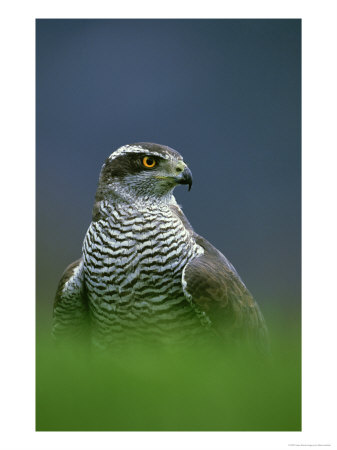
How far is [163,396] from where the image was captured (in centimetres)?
312

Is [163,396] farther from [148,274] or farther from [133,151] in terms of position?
[133,151]

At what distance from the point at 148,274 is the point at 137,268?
0.08 meters

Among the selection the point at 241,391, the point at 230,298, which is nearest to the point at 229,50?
the point at 230,298

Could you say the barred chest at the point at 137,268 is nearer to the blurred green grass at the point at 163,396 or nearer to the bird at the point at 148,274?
the bird at the point at 148,274

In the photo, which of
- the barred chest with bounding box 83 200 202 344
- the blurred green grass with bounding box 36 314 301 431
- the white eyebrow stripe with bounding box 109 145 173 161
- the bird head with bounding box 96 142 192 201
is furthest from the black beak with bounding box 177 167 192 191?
the blurred green grass with bounding box 36 314 301 431

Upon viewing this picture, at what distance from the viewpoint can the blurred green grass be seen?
3.11 m

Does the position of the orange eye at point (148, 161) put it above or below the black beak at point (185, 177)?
above

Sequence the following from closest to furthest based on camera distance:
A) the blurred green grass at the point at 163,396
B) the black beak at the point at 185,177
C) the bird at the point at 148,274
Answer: the blurred green grass at the point at 163,396 → the bird at the point at 148,274 → the black beak at the point at 185,177

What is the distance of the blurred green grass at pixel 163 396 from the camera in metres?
3.11

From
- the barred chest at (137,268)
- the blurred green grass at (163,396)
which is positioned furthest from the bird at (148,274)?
the blurred green grass at (163,396)

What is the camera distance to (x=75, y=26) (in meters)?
4.59

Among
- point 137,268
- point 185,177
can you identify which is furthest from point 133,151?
point 137,268
